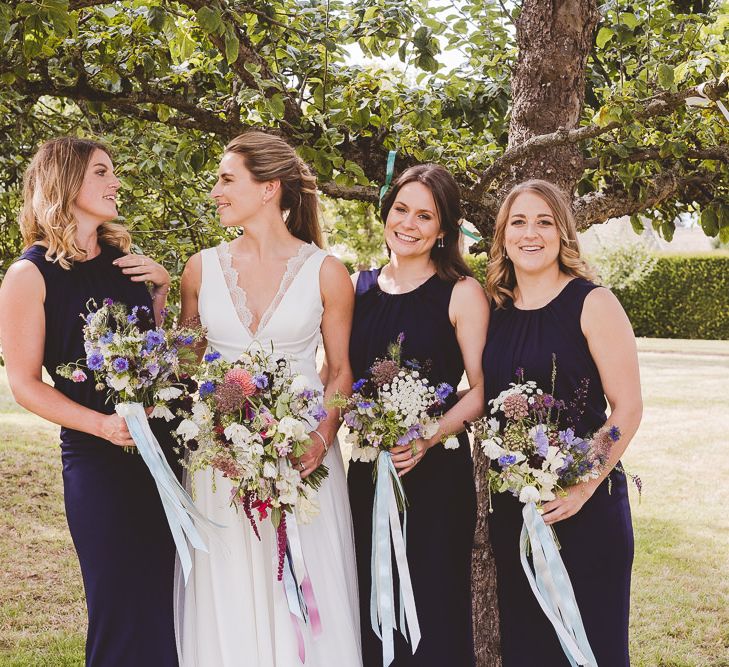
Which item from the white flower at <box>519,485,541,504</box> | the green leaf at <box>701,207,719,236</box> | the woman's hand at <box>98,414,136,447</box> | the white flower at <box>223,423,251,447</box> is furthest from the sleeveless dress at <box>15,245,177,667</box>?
the green leaf at <box>701,207,719,236</box>

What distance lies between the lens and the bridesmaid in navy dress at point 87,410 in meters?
2.88

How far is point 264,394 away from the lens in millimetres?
2705

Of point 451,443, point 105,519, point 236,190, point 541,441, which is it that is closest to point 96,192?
point 236,190

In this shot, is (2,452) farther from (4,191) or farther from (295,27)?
(295,27)

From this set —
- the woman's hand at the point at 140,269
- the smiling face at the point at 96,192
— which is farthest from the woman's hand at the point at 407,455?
the smiling face at the point at 96,192

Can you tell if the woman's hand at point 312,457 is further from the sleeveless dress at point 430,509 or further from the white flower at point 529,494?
the white flower at point 529,494

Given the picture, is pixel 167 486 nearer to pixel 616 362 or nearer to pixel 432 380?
pixel 432 380

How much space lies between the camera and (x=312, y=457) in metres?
3.00

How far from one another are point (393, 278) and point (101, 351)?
1.24 meters

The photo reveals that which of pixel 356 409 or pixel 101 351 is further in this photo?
pixel 356 409

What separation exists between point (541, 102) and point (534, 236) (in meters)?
0.98

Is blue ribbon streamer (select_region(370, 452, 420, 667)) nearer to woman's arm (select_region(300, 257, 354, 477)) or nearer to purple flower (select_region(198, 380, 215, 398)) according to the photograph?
woman's arm (select_region(300, 257, 354, 477))

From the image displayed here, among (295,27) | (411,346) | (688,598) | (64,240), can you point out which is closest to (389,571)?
(411,346)

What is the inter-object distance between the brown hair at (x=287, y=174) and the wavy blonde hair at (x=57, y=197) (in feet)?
1.91
